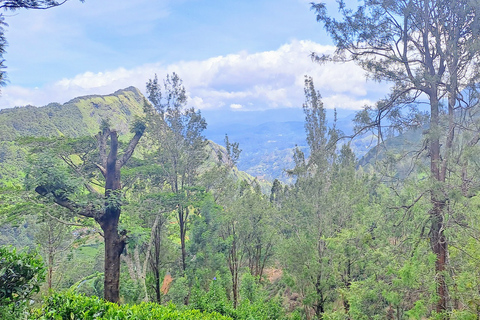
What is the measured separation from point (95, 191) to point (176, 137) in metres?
4.61

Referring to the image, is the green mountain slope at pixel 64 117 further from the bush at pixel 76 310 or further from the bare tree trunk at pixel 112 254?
the bush at pixel 76 310

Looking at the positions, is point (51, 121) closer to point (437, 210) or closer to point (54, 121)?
point (54, 121)

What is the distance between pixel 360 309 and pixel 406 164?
4.08 meters

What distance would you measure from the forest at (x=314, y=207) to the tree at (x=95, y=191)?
0.16 feet

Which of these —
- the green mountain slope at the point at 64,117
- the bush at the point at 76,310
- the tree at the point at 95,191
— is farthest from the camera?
the green mountain slope at the point at 64,117

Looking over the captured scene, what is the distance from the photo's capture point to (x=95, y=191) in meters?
10.1

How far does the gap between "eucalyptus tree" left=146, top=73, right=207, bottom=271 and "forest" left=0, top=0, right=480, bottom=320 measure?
59 millimetres

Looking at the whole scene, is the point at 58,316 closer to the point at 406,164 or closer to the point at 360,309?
the point at 360,309

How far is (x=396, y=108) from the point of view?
6703mm

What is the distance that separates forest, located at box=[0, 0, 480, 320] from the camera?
18.5 feet

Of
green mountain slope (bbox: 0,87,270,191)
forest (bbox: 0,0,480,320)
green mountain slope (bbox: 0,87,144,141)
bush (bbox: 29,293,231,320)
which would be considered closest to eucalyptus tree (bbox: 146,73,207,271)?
forest (bbox: 0,0,480,320)

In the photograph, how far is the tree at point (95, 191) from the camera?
28.2 ft

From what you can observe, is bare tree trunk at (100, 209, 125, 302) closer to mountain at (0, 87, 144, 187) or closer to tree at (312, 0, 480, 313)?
tree at (312, 0, 480, 313)

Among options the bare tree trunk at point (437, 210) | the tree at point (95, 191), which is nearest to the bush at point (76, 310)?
the tree at point (95, 191)
